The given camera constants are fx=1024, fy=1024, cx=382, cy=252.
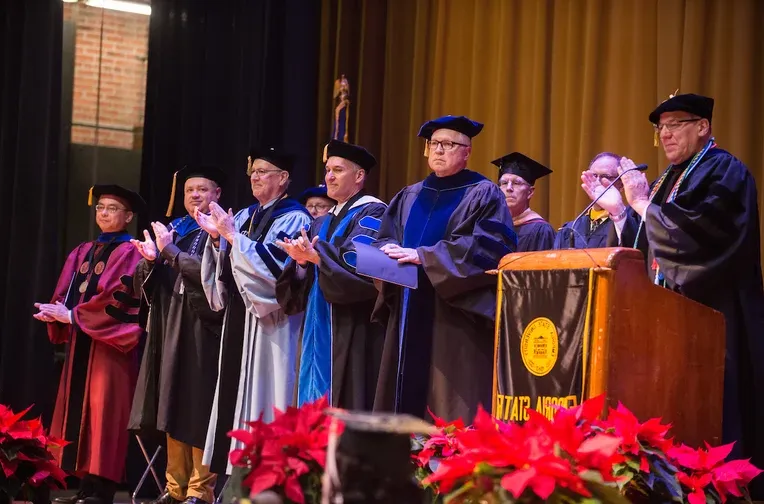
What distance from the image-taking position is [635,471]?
300 cm

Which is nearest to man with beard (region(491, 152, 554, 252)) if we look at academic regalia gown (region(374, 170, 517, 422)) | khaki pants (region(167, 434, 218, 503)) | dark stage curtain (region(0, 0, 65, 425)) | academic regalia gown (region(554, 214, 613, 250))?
academic regalia gown (region(554, 214, 613, 250))

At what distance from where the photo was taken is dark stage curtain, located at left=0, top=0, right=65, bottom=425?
7.26m

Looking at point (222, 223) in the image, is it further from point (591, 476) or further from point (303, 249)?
point (591, 476)

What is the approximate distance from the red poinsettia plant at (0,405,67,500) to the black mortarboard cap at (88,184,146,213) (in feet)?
7.32

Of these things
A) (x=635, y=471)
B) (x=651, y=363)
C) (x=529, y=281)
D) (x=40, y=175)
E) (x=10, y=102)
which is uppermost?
(x=10, y=102)

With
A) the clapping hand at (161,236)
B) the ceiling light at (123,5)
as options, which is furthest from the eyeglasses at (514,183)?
the ceiling light at (123,5)

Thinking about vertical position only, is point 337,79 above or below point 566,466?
above

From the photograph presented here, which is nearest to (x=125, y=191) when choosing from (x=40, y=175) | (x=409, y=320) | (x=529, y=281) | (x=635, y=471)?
(x=40, y=175)

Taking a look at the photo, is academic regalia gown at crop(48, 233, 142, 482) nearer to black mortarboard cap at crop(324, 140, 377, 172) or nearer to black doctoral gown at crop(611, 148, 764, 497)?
black mortarboard cap at crop(324, 140, 377, 172)

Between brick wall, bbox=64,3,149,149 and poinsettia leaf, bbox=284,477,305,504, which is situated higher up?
brick wall, bbox=64,3,149,149

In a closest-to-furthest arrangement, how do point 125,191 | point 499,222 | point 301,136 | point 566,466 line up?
point 566,466 → point 499,222 → point 125,191 → point 301,136

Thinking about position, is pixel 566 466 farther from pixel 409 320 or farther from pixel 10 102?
pixel 10 102

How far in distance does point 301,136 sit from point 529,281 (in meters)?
4.82

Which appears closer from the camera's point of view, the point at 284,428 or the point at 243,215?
the point at 284,428
